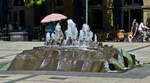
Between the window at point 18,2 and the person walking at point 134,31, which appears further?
the window at point 18,2

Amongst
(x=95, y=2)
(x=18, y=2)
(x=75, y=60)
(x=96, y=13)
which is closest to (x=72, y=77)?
(x=75, y=60)

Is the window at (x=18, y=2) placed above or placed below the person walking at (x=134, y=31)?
above

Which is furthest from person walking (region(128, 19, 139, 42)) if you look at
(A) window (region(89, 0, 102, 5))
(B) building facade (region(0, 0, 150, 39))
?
(A) window (region(89, 0, 102, 5))

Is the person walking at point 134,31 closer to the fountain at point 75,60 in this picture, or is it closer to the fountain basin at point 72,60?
the fountain at point 75,60

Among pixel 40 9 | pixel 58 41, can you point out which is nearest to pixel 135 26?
pixel 40 9

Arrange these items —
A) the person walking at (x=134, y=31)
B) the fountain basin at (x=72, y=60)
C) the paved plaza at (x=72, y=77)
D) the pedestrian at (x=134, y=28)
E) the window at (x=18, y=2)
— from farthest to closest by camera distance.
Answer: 1. the window at (x=18, y=2)
2. the pedestrian at (x=134, y=28)
3. the person walking at (x=134, y=31)
4. the fountain basin at (x=72, y=60)
5. the paved plaza at (x=72, y=77)

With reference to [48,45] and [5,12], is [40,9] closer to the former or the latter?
[5,12]

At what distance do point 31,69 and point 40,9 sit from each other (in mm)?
24285

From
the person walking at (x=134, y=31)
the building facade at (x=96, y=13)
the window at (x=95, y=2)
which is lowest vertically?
the person walking at (x=134, y=31)

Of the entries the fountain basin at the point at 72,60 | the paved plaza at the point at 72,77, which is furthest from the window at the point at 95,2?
the paved plaza at the point at 72,77

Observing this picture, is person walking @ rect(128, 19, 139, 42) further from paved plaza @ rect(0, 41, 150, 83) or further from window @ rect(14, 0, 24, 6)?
paved plaza @ rect(0, 41, 150, 83)

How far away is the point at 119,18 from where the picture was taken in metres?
30.0

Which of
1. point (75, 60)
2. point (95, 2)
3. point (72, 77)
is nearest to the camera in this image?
point (72, 77)

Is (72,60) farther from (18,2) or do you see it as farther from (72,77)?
(18,2)
